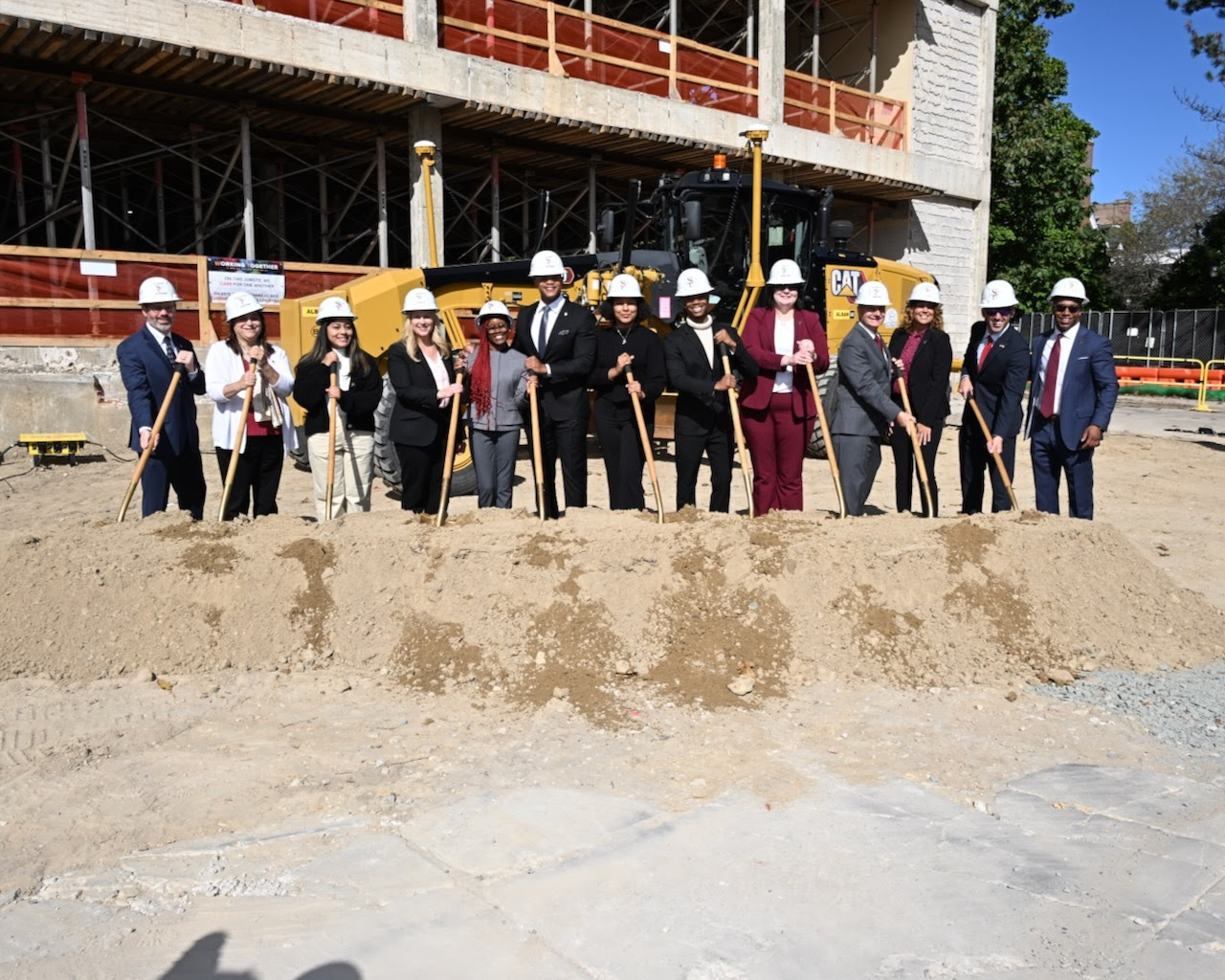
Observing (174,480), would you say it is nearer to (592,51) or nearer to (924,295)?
(924,295)

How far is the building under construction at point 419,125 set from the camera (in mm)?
12281

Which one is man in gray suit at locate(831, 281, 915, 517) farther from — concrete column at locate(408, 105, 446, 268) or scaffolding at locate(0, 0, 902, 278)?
concrete column at locate(408, 105, 446, 268)

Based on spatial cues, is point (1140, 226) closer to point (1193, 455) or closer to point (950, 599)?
point (1193, 455)

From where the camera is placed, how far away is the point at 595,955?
2.82 metres

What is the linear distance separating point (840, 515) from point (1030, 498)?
460 cm

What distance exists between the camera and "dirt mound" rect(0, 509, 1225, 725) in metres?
5.12

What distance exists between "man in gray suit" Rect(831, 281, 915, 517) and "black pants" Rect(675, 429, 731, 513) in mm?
742

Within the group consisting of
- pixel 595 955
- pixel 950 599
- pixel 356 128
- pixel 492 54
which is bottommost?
pixel 595 955

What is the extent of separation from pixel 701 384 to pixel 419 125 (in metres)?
10.0

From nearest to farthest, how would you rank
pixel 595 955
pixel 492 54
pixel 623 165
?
pixel 595 955, pixel 492 54, pixel 623 165

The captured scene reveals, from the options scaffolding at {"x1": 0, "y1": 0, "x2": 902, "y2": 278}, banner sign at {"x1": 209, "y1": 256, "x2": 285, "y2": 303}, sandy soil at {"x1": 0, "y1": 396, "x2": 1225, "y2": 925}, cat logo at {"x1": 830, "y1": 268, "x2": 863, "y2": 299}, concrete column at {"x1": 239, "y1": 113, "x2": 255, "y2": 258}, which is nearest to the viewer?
sandy soil at {"x1": 0, "y1": 396, "x2": 1225, "y2": 925}

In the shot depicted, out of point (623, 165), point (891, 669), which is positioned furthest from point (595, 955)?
point (623, 165)

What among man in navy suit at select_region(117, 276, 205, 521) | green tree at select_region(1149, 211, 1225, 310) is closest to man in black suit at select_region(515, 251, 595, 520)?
man in navy suit at select_region(117, 276, 205, 521)

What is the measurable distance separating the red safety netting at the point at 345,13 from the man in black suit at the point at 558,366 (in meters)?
8.57
